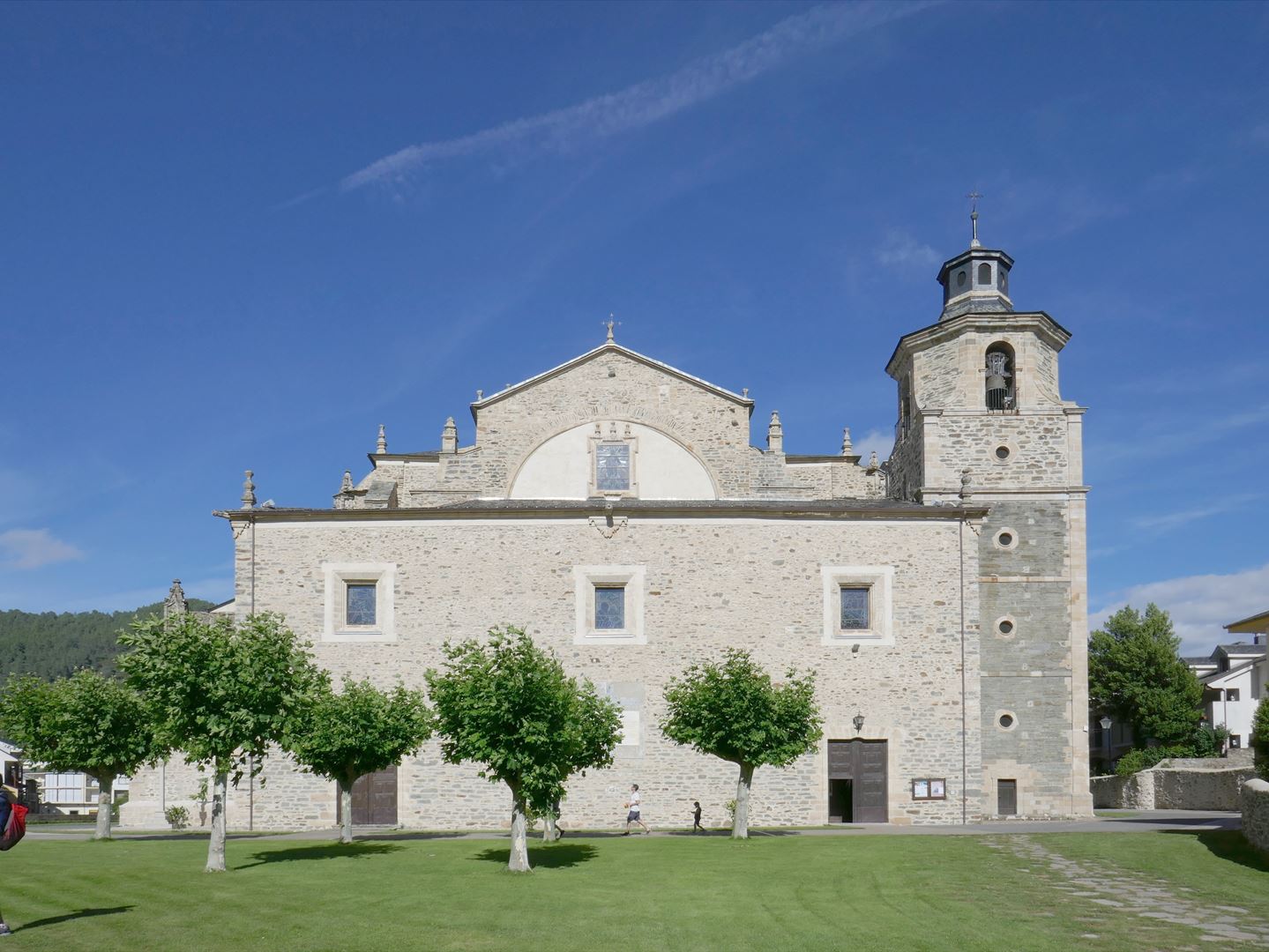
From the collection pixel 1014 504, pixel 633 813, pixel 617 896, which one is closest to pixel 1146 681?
pixel 1014 504

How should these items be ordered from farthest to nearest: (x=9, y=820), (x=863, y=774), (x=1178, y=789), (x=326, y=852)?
(x=1178, y=789)
(x=863, y=774)
(x=326, y=852)
(x=9, y=820)

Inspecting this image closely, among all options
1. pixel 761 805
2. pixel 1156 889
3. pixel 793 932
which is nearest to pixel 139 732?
pixel 761 805

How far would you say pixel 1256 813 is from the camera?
747 inches

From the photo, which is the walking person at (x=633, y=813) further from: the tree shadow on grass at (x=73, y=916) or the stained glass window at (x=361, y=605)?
the tree shadow on grass at (x=73, y=916)

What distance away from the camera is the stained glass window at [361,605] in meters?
28.2

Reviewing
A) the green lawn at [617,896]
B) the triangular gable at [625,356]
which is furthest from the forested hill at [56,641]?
the green lawn at [617,896]

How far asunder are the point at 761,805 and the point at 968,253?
18614 mm

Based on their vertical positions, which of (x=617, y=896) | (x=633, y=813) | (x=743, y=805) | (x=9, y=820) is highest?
(x=9, y=820)

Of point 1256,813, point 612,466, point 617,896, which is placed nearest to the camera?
point 617,896

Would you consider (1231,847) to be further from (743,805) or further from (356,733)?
(356,733)

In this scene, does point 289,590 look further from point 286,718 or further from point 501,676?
point 501,676

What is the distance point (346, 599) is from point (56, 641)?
104 metres

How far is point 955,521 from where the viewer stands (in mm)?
28953

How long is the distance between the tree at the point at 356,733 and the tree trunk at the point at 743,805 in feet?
21.4
